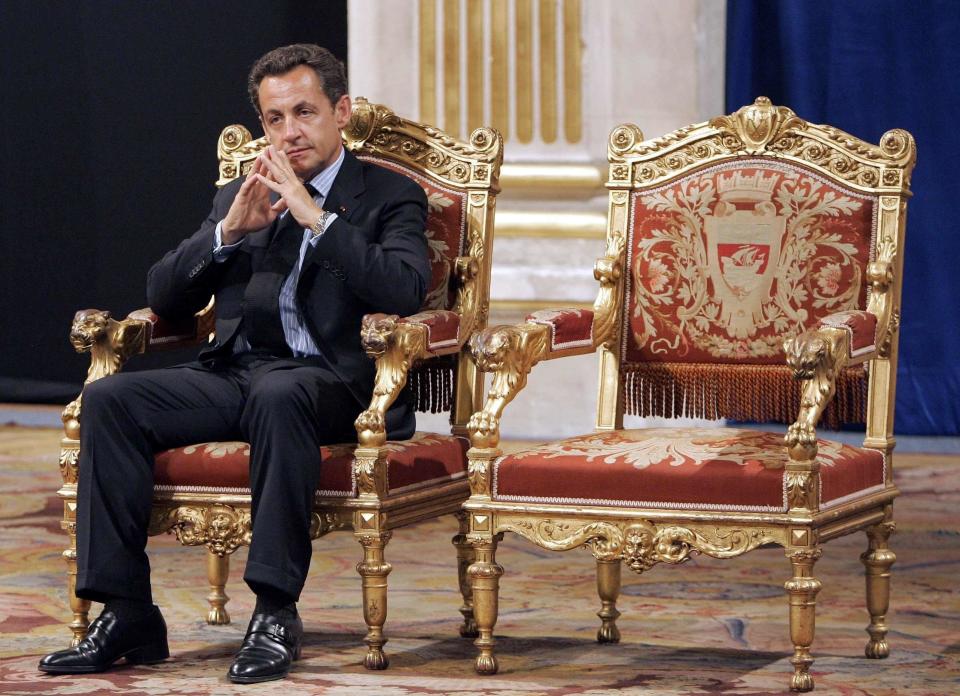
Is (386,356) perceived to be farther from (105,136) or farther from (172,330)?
(105,136)

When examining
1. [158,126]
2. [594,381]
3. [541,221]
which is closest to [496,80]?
[541,221]

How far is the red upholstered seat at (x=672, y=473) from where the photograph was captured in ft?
8.93

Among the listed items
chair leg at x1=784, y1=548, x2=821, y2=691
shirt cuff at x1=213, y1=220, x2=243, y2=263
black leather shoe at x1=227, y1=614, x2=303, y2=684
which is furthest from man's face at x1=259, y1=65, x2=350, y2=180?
chair leg at x1=784, y1=548, x2=821, y2=691

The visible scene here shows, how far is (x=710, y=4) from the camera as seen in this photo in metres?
5.83

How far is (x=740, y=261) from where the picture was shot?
3.22 meters

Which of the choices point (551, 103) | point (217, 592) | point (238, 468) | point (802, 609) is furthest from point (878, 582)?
point (551, 103)

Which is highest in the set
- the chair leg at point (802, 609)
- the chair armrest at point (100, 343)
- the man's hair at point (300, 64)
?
the man's hair at point (300, 64)

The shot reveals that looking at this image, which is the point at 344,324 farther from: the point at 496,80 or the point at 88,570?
the point at 496,80

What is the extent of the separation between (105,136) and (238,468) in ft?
14.0

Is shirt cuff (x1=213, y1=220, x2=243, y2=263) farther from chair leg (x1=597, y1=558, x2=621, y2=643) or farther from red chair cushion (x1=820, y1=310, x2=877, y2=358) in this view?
red chair cushion (x1=820, y1=310, x2=877, y2=358)

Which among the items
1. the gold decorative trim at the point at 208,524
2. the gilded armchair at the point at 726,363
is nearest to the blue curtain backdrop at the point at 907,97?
the gilded armchair at the point at 726,363

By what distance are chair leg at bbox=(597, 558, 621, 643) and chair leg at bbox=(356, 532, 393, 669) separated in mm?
461

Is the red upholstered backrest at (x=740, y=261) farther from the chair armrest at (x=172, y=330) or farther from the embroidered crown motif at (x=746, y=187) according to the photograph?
the chair armrest at (x=172, y=330)

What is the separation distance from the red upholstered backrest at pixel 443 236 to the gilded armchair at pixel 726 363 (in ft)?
0.77
